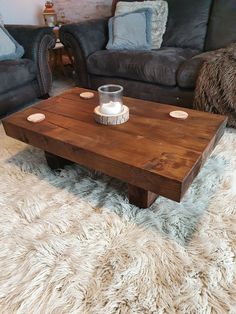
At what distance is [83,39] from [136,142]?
160 centimetres

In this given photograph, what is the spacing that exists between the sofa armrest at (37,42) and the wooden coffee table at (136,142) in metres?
1.04

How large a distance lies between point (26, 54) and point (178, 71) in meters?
1.39

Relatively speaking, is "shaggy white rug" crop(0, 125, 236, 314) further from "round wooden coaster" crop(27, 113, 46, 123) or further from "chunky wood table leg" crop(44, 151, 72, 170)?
"round wooden coaster" crop(27, 113, 46, 123)

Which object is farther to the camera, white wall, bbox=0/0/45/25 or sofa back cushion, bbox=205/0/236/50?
white wall, bbox=0/0/45/25

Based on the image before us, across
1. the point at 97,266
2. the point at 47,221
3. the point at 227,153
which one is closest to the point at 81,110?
the point at 47,221

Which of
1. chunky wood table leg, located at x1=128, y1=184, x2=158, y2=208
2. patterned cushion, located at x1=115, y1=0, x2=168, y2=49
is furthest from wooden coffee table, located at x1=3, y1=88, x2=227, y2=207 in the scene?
patterned cushion, located at x1=115, y1=0, x2=168, y2=49

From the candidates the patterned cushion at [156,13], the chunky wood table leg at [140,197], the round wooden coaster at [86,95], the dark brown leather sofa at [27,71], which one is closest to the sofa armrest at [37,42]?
the dark brown leather sofa at [27,71]

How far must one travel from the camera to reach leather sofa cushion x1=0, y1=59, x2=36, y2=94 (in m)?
1.95

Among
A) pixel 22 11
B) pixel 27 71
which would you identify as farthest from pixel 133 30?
pixel 22 11

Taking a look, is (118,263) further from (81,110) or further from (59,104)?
(59,104)

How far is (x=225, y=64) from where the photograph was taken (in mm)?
1546

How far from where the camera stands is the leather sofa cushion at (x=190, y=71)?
5.72 feet

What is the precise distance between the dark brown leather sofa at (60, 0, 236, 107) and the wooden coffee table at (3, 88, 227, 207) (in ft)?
2.15

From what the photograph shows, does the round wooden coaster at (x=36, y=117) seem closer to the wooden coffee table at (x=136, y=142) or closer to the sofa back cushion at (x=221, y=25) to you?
the wooden coffee table at (x=136, y=142)
